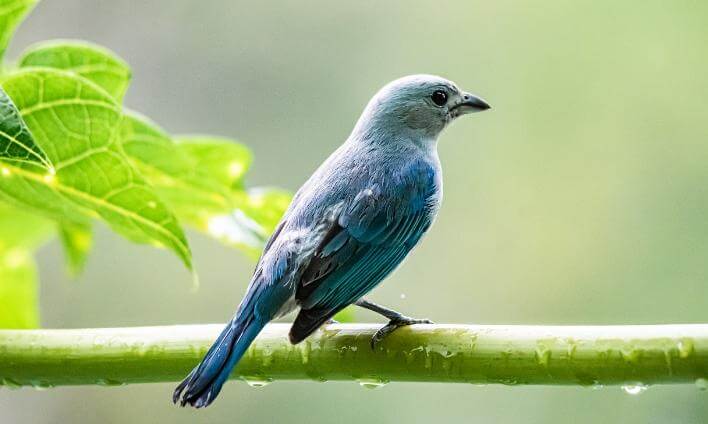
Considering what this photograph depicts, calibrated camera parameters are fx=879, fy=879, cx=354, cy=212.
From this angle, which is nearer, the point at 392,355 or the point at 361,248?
the point at 392,355

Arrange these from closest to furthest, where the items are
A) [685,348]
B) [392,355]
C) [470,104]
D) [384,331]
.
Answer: [685,348] < [392,355] < [384,331] < [470,104]

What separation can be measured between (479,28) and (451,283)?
225 centimetres

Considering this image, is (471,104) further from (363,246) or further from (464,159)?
(464,159)

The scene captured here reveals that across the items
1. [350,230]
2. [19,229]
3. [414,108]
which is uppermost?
[414,108]

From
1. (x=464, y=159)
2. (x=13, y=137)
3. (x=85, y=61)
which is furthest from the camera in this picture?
(x=464, y=159)

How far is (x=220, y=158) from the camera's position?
239 cm

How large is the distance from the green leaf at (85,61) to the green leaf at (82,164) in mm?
177

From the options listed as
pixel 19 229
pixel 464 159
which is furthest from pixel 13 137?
pixel 464 159

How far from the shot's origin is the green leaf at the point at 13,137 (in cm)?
133

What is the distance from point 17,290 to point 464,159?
15.6 ft

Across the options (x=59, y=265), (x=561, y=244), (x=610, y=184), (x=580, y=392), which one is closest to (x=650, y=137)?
(x=610, y=184)

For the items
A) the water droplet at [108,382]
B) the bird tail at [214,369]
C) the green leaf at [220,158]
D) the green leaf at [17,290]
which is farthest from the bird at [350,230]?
the green leaf at [17,290]

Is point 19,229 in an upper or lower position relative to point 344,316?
lower

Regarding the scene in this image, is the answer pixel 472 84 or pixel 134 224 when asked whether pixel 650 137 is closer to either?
pixel 472 84
